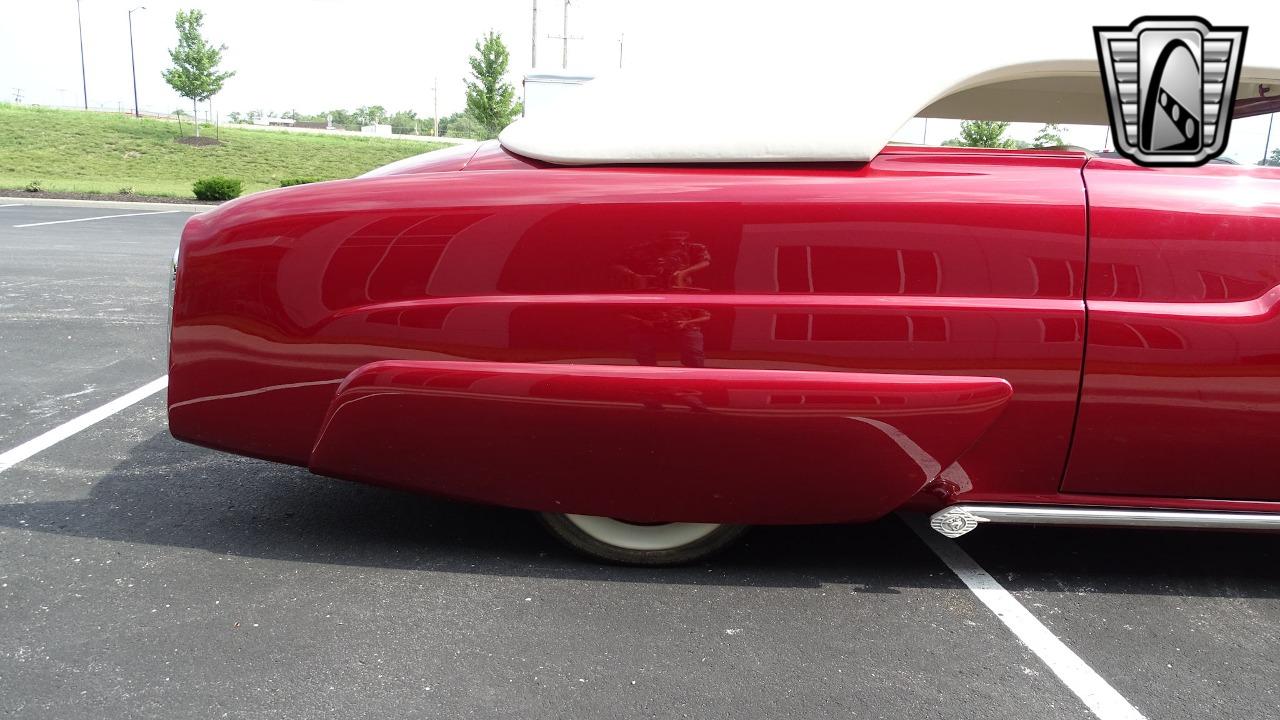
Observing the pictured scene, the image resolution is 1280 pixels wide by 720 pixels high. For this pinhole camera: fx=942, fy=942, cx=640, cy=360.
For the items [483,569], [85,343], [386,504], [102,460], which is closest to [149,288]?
[85,343]

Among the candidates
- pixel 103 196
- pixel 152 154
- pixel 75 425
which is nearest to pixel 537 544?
pixel 75 425

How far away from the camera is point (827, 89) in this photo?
7.61 ft

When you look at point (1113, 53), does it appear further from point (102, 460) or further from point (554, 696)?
point (102, 460)

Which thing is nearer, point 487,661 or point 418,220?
point 487,661

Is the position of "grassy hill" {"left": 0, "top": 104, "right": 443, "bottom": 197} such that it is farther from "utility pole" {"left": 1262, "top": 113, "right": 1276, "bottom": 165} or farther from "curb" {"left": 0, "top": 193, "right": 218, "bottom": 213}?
"utility pole" {"left": 1262, "top": 113, "right": 1276, "bottom": 165}

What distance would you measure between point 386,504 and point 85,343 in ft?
10.1

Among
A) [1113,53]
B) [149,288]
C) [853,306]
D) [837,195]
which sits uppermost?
[1113,53]

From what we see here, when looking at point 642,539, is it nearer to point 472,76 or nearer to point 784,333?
point 784,333

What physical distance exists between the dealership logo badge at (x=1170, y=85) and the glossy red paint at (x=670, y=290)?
17 centimetres

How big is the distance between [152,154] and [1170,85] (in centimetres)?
4014

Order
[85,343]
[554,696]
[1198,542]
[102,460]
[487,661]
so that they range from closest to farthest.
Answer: [554,696]
[487,661]
[1198,542]
[102,460]
[85,343]

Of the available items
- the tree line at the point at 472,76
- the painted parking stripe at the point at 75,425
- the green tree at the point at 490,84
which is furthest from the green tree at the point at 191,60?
the painted parking stripe at the point at 75,425

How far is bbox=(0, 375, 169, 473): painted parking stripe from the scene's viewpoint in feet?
11.0

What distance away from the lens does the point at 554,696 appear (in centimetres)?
201
